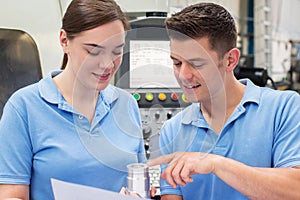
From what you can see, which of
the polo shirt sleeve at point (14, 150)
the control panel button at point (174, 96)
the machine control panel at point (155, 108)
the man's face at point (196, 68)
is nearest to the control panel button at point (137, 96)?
the machine control panel at point (155, 108)

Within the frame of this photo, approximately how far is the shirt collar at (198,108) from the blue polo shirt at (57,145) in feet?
0.50

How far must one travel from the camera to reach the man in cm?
90

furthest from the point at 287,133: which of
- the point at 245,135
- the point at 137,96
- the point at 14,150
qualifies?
the point at 14,150

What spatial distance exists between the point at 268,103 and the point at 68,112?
0.57 metres

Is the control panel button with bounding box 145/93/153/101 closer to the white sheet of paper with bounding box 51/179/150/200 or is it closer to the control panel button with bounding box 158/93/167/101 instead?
the control panel button with bounding box 158/93/167/101

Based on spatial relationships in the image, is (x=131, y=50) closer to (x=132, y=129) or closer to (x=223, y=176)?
(x=132, y=129)

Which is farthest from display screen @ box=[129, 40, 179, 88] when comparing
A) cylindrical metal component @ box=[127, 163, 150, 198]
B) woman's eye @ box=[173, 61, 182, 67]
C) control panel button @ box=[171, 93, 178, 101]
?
cylindrical metal component @ box=[127, 163, 150, 198]

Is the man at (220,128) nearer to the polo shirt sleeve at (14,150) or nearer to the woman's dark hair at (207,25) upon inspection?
the woman's dark hair at (207,25)

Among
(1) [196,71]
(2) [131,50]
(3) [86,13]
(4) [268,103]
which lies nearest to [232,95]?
(4) [268,103]

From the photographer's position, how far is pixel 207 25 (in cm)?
98

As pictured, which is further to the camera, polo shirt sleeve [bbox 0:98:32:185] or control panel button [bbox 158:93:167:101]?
control panel button [bbox 158:93:167:101]

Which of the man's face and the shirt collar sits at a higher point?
the man's face

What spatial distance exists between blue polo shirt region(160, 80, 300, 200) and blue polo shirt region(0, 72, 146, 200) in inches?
5.3

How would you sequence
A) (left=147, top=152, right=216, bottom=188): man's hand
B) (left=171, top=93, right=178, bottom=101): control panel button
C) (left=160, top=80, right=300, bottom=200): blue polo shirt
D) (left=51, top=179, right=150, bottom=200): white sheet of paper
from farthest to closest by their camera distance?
(left=171, top=93, right=178, bottom=101): control panel button < (left=160, top=80, right=300, bottom=200): blue polo shirt < (left=147, top=152, right=216, bottom=188): man's hand < (left=51, top=179, right=150, bottom=200): white sheet of paper
